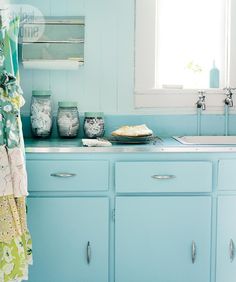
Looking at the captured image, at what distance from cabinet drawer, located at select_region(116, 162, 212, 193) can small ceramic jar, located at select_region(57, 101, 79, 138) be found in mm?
552

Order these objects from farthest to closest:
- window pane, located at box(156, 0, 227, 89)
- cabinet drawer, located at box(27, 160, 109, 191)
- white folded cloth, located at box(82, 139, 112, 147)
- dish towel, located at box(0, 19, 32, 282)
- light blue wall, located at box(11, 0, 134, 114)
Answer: window pane, located at box(156, 0, 227, 89) → light blue wall, located at box(11, 0, 134, 114) → white folded cloth, located at box(82, 139, 112, 147) → cabinet drawer, located at box(27, 160, 109, 191) → dish towel, located at box(0, 19, 32, 282)

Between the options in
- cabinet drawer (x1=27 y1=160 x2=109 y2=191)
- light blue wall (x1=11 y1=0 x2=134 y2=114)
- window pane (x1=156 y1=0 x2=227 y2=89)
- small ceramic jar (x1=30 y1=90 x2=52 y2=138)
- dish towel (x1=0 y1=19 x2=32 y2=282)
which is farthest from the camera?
window pane (x1=156 y1=0 x2=227 y2=89)

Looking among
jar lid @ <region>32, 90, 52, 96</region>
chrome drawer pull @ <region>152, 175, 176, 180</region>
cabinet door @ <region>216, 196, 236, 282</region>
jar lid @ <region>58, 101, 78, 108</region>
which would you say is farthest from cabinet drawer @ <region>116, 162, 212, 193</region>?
jar lid @ <region>32, 90, 52, 96</region>

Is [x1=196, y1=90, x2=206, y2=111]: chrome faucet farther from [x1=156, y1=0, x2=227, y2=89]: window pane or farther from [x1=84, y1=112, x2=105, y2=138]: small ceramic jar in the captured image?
[x1=84, y1=112, x2=105, y2=138]: small ceramic jar

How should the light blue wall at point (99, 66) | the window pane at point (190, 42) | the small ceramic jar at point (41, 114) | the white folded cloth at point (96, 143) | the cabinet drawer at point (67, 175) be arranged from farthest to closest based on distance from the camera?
1. the window pane at point (190, 42)
2. the light blue wall at point (99, 66)
3. the small ceramic jar at point (41, 114)
4. the white folded cloth at point (96, 143)
5. the cabinet drawer at point (67, 175)

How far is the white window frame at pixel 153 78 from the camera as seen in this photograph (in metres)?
3.28

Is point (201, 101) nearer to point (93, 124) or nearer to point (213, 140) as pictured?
point (213, 140)

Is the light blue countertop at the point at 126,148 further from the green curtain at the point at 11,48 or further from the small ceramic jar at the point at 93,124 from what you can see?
the green curtain at the point at 11,48

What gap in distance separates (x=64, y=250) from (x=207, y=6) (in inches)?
67.9

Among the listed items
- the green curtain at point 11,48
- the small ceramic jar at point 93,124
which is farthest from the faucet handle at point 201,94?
the green curtain at point 11,48

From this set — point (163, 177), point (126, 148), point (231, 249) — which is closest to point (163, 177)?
point (163, 177)

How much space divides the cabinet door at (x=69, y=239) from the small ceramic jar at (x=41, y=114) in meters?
0.56

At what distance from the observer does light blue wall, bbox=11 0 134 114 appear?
3.25 meters

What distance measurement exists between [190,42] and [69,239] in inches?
58.4
